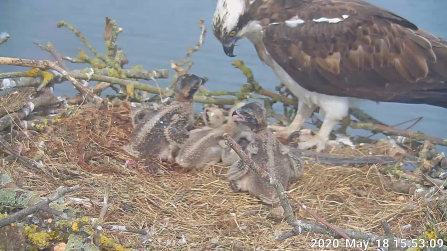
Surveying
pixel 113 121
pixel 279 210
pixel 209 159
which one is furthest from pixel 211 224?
pixel 113 121

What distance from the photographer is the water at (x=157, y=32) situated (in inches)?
146

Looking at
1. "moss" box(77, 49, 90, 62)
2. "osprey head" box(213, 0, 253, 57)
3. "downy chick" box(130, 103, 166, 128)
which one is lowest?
"downy chick" box(130, 103, 166, 128)

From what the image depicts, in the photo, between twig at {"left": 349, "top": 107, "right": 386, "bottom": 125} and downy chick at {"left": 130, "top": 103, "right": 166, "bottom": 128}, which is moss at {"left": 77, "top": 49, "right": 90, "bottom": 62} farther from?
twig at {"left": 349, "top": 107, "right": 386, "bottom": 125}

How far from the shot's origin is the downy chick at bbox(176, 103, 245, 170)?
2541 mm

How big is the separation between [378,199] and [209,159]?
2.97ft

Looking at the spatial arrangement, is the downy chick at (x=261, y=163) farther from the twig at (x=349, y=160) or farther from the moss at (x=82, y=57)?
the moss at (x=82, y=57)

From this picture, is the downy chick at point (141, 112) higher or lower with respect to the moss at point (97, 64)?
lower

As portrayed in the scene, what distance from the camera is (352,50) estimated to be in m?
2.90

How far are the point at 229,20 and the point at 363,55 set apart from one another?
85 cm

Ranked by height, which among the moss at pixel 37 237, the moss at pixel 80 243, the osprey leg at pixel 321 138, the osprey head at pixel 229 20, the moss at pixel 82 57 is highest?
the osprey head at pixel 229 20

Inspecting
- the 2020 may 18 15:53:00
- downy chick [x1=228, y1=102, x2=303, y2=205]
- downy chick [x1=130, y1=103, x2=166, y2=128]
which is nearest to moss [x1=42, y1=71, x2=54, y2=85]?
downy chick [x1=130, y1=103, x2=166, y2=128]

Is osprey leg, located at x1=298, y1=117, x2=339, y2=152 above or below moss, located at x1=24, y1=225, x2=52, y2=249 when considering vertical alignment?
below

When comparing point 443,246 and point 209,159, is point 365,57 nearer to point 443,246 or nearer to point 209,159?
point 209,159

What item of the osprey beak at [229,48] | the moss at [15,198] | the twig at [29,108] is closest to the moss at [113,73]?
the twig at [29,108]
